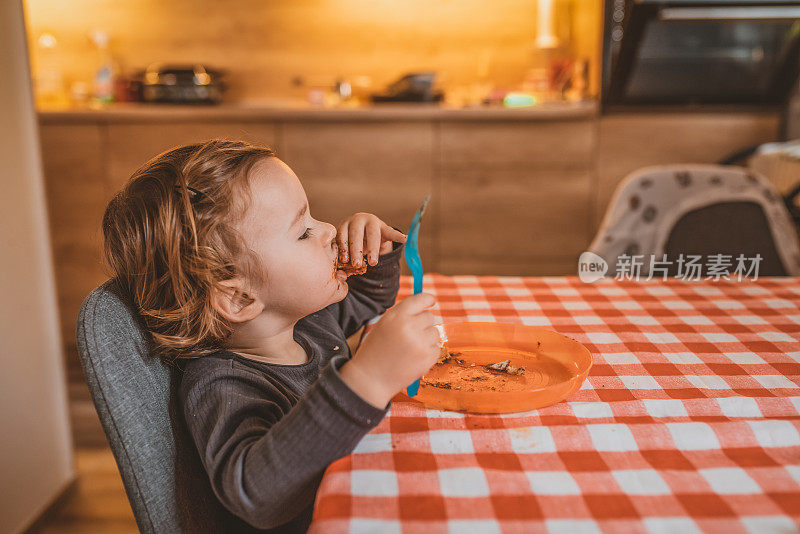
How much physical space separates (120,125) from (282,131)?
0.69 m

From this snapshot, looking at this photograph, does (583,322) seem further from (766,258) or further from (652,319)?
(766,258)

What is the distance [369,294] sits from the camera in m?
1.13

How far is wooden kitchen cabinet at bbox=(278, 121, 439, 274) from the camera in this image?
267 centimetres

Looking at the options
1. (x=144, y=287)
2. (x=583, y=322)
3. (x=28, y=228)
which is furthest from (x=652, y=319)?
(x=28, y=228)

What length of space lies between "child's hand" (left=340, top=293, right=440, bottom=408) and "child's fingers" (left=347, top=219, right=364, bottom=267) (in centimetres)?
34

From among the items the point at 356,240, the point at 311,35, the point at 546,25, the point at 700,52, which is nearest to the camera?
the point at 356,240

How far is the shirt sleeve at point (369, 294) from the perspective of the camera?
1107 millimetres

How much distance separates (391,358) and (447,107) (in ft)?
6.97

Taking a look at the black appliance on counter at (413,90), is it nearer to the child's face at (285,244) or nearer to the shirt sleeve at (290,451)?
the child's face at (285,244)

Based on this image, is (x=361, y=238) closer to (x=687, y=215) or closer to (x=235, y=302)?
(x=235, y=302)

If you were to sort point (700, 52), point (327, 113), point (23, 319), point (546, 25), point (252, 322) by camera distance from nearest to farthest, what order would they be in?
point (252, 322)
point (23, 319)
point (700, 52)
point (327, 113)
point (546, 25)

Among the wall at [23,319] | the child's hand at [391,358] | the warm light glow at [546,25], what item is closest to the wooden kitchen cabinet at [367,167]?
the warm light glow at [546,25]

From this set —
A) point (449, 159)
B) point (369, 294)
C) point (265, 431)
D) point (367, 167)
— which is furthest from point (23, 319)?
point (449, 159)

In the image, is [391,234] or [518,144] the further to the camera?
[518,144]
